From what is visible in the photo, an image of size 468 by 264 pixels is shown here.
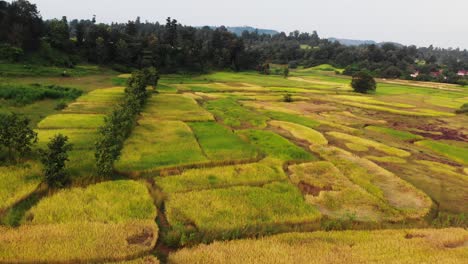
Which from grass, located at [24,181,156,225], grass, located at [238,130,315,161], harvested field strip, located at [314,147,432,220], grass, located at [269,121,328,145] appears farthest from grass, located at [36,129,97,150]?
grass, located at [269,121,328,145]

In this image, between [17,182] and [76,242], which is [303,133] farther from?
[76,242]

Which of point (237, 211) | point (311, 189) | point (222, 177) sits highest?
point (222, 177)

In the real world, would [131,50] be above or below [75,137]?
above

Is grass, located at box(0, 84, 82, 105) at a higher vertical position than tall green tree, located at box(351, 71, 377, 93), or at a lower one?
lower

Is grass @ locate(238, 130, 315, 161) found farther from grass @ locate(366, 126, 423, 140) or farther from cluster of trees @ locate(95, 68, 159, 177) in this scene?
grass @ locate(366, 126, 423, 140)

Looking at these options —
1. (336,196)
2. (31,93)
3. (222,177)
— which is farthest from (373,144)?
(31,93)

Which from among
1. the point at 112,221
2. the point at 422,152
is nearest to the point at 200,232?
the point at 112,221
